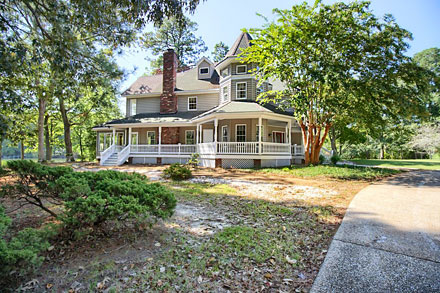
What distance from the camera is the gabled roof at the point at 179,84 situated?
20655mm

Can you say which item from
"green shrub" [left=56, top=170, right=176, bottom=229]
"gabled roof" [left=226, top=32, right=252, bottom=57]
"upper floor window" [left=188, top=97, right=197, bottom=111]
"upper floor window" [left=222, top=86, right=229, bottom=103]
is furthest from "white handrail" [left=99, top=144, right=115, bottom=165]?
"green shrub" [left=56, top=170, right=176, bottom=229]

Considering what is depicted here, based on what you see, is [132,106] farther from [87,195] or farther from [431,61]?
[431,61]

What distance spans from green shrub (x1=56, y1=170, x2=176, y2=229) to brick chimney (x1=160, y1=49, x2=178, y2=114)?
17464mm

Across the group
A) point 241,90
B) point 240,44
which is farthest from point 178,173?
point 240,44

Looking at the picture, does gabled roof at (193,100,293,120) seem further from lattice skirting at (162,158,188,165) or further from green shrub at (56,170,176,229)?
green shrub at (56,170,176,229)

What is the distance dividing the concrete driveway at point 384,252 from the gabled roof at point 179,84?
56.9ft

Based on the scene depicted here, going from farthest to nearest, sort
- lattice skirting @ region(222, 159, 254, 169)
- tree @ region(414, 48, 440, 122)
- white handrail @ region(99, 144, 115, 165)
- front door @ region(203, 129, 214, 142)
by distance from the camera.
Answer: tree @ region(414, 48, 440, 122), front door @ region(203, 129, 214, 142), white handrail @ region(99, 144, 115, 165), lattice skirting @ region(222, 159, 254, 169)

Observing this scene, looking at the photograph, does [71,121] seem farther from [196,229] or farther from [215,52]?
[196,229]

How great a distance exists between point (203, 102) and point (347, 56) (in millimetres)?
11836

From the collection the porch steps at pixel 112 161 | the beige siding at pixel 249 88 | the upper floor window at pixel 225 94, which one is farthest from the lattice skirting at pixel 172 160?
the beige siding at pixel 249 88

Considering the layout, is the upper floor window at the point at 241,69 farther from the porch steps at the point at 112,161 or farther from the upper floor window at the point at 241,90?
the porch steps at the point at 112,161

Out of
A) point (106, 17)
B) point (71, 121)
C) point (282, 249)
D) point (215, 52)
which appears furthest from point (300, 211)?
point (215, 52)

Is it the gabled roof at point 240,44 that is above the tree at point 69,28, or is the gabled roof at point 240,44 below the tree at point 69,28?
above

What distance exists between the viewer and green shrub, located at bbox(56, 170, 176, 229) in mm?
2760
